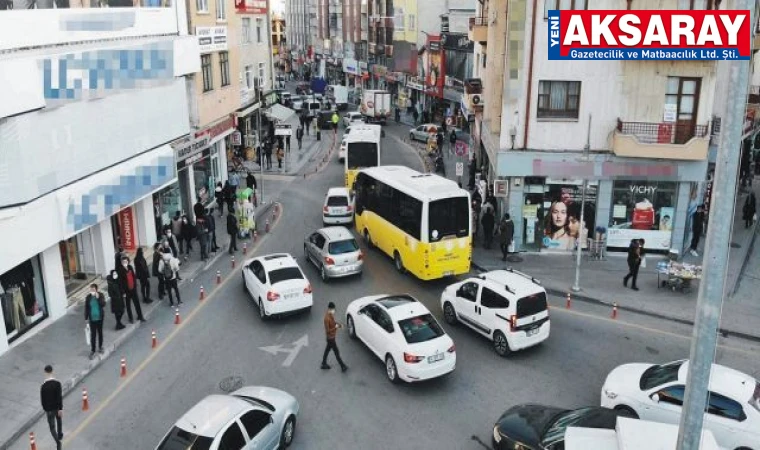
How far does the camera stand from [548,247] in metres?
25.6

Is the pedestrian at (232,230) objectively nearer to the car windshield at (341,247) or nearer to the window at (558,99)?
the car windshield at (341,247)

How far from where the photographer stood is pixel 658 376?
45.2 feet

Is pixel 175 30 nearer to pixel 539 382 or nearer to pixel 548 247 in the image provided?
pixel 548 247

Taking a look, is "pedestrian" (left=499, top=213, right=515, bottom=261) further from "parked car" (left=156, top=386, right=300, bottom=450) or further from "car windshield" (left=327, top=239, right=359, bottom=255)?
"parked car" (left=156, top=386, right=300, bottom=450)

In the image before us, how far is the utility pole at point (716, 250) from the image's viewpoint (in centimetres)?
779

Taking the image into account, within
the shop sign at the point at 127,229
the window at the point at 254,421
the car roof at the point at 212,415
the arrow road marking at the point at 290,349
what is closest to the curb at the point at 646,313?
the arrow road marking at the point at 290,349

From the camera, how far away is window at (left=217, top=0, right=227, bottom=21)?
31922 mm

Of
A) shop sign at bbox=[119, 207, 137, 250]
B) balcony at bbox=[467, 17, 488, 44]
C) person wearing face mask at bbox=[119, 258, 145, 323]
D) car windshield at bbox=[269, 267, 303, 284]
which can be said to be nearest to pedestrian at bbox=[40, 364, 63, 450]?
person wearing face mask at bbox=[119, 258, 145, 323]

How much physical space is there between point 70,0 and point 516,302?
51.0 ft

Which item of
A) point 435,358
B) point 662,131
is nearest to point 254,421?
point 435,358

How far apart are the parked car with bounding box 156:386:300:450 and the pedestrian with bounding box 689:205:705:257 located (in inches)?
730

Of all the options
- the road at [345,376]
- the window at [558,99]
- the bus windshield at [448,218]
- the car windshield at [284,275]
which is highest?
the window at [558,99]

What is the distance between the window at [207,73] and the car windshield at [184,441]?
70.4 ft

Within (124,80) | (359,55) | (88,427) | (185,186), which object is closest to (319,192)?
(185,186)
